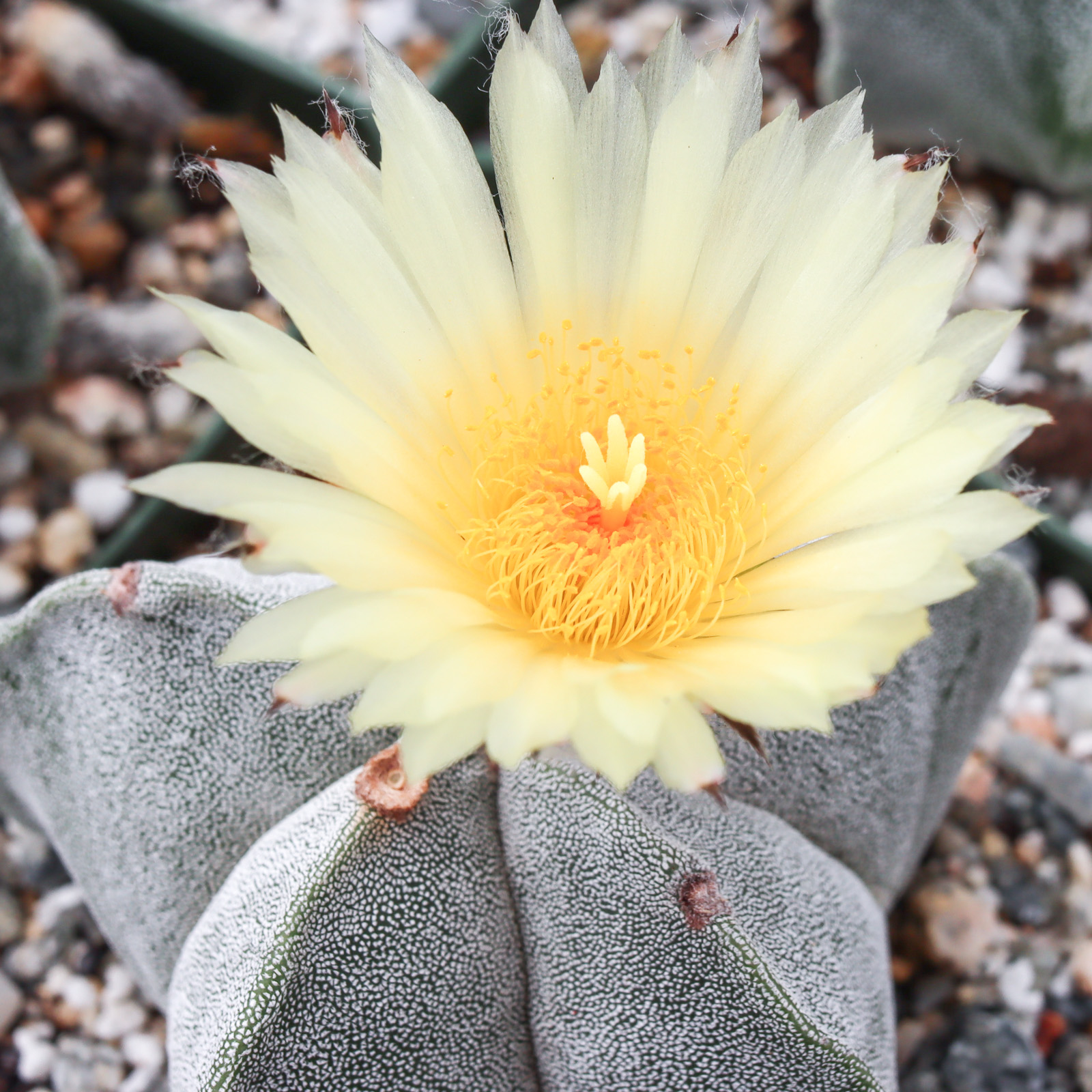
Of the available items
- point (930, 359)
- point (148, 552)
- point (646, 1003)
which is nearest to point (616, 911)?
point (646, 1003)

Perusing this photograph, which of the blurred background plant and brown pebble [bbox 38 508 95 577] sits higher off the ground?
the blurred background plant

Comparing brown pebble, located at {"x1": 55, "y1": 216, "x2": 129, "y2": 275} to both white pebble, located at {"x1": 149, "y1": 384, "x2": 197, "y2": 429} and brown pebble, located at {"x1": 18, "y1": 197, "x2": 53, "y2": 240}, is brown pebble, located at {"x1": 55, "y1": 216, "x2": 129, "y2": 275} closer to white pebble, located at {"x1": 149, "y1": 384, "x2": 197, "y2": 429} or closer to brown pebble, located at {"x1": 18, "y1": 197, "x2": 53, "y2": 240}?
brown pebble, located at {"x1": 18, "y1": 197, "x2": 53, "y2": 240}

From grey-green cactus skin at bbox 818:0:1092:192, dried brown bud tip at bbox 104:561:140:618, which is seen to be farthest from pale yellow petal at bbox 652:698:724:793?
grey-green cactus skin at bbox 818:0:1092:192

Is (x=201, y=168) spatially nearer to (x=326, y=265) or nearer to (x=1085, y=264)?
(x=326, y=265)

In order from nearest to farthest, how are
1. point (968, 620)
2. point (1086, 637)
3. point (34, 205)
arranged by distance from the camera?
point (968, 620), point (1086, 637), point (34, 205)

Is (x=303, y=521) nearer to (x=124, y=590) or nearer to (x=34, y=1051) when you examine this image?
(x=124, y=590)

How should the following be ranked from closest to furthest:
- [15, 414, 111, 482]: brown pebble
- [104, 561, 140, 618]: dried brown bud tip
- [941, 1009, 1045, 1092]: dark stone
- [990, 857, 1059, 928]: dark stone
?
[104, 561, 140, 618]: dried brown bud tip < [941, 1009, 1045, 1092]: dark stone < [990, 857, 1059, 928]: dark stone < [15, 414, 111, 482]: brown pebble

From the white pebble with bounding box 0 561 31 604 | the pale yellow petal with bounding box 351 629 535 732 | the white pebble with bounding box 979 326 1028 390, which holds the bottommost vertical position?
the white pebble with bounding box 0 561 31 604
